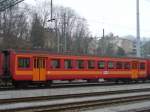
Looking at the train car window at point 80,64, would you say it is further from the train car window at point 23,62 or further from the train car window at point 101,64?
the train car window at point 23,62

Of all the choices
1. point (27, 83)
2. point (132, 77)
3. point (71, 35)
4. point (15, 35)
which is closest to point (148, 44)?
point (71, 35)

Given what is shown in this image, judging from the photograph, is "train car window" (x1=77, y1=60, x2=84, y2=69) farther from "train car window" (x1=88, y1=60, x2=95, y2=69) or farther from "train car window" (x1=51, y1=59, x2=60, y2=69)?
"train car window" (x1=51, y1=59, x2=60, y2=69)

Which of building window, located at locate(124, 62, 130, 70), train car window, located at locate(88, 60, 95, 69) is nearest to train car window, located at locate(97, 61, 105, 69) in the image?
train car window, located at locate(88, 60, 95, 69)

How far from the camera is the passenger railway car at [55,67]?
1150 inches

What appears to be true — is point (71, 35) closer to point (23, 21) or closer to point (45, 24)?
point (45, 24)

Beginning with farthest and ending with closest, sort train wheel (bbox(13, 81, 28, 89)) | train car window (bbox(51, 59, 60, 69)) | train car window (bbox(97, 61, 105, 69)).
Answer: train car window (bbox(97, 61, 105, 69))
train car window (bbox(51, 59, 60, 69))
train wheel (bbox(13, 81, 28, 89))

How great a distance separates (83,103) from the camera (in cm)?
1906

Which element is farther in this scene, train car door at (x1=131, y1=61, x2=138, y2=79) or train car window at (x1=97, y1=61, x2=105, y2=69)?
train car door at (x1=131, y1=61, x2=138, y2=79)

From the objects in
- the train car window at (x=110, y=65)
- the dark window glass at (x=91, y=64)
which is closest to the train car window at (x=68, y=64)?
the dark window glass at (x=91, y=64)

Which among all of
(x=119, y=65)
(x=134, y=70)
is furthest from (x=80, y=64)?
(x=134, y=70)

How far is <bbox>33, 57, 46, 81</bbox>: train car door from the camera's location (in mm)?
30250

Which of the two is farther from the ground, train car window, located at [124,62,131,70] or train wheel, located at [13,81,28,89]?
train car window, located at [124,62,131,70]

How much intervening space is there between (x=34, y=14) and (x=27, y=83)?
53.5 m

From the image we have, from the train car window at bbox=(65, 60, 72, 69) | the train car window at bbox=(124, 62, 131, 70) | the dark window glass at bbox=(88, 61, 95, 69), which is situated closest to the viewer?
the train car window at bbox=(65, 60, 72, 69)
